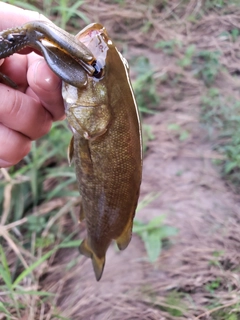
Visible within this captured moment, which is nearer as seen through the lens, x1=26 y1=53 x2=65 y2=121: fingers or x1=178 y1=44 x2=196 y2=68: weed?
x1=26 y1=53 x2=65 y2=121: fingers

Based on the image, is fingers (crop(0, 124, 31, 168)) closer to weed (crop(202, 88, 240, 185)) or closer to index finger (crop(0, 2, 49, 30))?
index finger (crop(0, 2, 49, 30))

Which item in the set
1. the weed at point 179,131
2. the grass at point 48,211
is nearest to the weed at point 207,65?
the grass at point 48,211

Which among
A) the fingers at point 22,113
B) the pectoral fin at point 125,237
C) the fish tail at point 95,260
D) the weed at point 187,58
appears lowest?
the weed at point 187,58

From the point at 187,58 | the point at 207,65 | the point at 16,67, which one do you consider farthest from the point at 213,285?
the point at 187,58

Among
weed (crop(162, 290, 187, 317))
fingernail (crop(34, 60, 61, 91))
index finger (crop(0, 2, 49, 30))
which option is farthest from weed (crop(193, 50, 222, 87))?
fingernail (crop(34, 60, 61, 91))

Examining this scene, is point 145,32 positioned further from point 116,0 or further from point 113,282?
point 113,282

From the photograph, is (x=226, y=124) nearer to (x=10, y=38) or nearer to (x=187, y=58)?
(x=187, y=58)

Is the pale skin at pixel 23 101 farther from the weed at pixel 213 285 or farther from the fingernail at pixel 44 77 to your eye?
the weed at pixel 213 285
